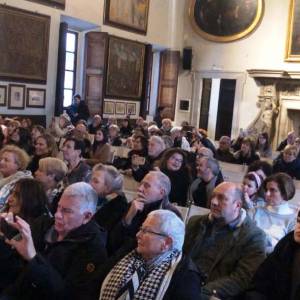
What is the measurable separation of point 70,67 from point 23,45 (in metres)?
2.72

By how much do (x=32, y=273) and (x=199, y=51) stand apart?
16.5 metres

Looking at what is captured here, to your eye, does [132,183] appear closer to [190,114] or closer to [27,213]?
[27,213]

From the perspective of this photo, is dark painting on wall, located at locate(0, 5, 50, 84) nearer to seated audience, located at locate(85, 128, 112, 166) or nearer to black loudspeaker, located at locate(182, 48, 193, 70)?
seated audience, located at locate(85, 128, 112, 166)

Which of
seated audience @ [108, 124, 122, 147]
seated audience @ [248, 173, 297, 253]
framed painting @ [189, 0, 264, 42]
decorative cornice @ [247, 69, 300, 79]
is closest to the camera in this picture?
seated audience @ [248, 173, 297, 253]

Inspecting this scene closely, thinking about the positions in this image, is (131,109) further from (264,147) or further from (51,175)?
(51,175)

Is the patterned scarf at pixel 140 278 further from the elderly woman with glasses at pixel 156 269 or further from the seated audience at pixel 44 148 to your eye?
the seated audience at pixel 44 148

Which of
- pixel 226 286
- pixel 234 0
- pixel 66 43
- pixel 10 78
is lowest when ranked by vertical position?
pixel 226 286

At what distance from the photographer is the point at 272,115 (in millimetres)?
16531

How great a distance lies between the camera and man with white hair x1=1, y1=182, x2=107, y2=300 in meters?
2.62

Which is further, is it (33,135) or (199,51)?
(199,51)

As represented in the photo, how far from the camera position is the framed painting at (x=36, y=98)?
13.0 meters

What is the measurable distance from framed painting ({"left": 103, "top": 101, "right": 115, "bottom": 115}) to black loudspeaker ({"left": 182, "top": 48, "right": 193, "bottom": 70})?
404cm

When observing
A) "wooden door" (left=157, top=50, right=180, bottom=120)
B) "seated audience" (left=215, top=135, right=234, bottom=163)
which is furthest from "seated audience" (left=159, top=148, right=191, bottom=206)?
"wooden door" (left=157, top=50, right=180, bottom=120)

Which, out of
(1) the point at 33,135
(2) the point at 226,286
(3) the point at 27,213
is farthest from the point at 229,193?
(1) the point at 33,135
